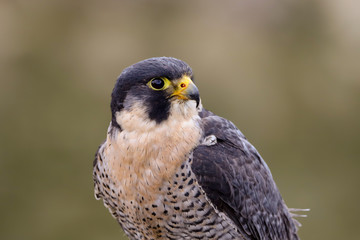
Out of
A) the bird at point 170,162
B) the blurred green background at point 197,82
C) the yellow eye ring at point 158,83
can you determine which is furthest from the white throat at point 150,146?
the blurred green background at point 197,82

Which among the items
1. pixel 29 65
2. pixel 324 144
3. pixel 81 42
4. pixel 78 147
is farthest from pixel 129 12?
pixel 324 144

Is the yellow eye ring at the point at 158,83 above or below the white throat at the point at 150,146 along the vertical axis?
above

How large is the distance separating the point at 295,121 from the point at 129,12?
2750mm

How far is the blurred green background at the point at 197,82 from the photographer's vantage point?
6.54 m

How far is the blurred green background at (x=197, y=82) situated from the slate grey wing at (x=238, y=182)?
3503 millimetres

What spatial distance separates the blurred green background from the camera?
21.5 ft

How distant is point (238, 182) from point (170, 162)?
0.41 m

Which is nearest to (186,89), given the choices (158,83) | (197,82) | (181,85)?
(181,85)

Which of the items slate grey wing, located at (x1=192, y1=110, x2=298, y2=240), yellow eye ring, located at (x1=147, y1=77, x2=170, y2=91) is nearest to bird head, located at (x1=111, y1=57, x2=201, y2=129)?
yellow eye ring, located at (x1=147, y1=77, x2=170, y2=91)

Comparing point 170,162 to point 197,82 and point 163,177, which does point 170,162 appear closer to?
point 163,177

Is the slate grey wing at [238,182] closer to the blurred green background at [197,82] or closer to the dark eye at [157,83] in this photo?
the dark eye at [157,83]

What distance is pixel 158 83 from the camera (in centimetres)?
268

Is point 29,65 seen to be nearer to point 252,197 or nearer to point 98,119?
point 98,119

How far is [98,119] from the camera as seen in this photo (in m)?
6.61
